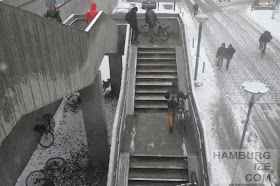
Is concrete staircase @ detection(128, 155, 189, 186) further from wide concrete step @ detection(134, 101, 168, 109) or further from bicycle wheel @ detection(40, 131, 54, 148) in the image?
bicycle wheel @ detection(40, 131, 54, 148)

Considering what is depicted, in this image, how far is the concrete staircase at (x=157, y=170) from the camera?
21.5 ft

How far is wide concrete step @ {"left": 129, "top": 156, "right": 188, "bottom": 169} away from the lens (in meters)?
6.76

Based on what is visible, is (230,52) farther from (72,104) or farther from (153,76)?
(72,104)

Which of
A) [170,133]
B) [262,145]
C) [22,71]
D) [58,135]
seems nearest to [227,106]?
[262,145]

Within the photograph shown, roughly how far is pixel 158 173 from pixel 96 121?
3.99m

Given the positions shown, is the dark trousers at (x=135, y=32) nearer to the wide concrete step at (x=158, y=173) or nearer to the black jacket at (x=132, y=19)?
the black jacket at (x=132, y=19)

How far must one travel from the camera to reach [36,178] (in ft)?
31.7

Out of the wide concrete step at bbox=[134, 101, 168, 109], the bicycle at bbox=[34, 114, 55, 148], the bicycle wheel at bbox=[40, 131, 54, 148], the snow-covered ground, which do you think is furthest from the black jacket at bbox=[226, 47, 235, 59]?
the bicycle wheel at bbox=[40, 131, 54, 148]

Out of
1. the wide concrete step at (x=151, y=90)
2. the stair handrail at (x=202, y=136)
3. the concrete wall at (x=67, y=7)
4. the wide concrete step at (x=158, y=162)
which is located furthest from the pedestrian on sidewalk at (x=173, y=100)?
the concrete wall at (x=67, y=7)

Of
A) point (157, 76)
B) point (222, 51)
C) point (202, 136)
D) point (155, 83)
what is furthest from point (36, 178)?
point (222, 51)

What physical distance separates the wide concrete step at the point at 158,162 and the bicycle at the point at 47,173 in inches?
164

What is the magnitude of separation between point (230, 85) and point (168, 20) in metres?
4.96

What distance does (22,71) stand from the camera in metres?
4.85

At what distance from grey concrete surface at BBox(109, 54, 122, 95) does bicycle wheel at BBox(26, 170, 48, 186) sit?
22.7 ft
